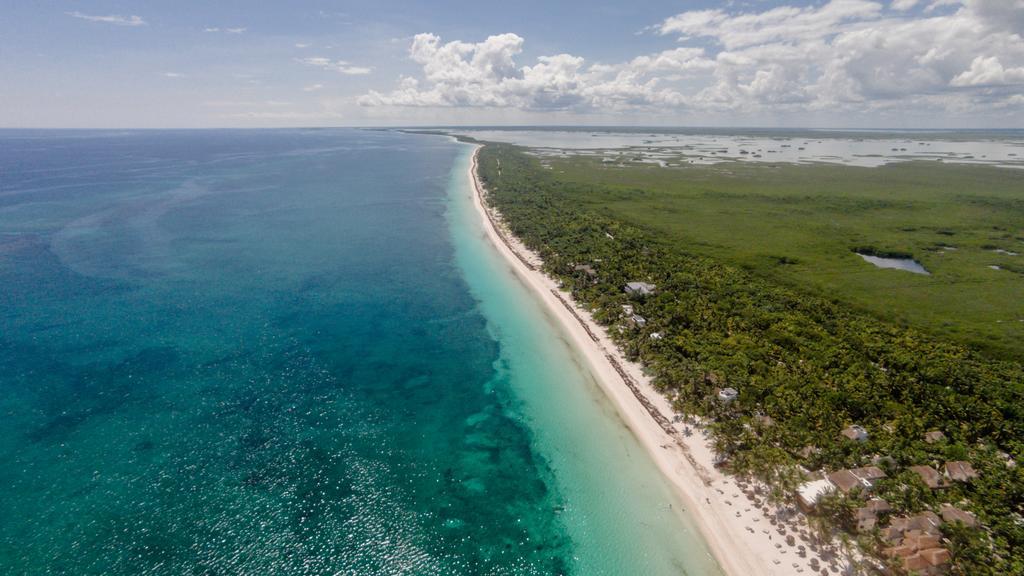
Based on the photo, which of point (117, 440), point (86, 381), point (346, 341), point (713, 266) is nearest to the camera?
point (117, 440)

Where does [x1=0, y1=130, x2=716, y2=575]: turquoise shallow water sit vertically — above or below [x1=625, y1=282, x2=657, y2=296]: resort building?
below

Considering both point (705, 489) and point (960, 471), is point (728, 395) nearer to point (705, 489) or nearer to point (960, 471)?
point (705, 489)

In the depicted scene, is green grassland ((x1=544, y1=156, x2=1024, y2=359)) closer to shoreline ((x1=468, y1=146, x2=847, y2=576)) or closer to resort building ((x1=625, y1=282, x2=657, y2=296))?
resort building ((x1=625, y1=282, x2=657, y2=296))

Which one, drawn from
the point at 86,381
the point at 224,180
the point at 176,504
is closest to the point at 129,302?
the point at 86,381

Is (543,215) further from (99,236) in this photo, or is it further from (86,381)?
(99,236)

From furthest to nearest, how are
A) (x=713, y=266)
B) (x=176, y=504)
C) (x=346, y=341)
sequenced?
(x=713, y=266) → (x=346, y=341) → (x=176, y=504)

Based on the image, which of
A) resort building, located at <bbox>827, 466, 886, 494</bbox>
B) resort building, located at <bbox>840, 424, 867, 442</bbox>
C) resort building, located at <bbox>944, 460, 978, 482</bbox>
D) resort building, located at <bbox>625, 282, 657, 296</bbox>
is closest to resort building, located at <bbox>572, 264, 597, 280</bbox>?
resort building, located at <bbox>625, 282, 657, 296</bbox>

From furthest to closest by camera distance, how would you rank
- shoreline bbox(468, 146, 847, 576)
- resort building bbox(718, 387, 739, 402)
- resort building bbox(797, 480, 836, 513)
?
1. resort building bbox(718, 387, 739, 402)
2. resort building bbox(797, 480, 836, 513)
3. shoreline bbox(468, 146, 847, 576)
